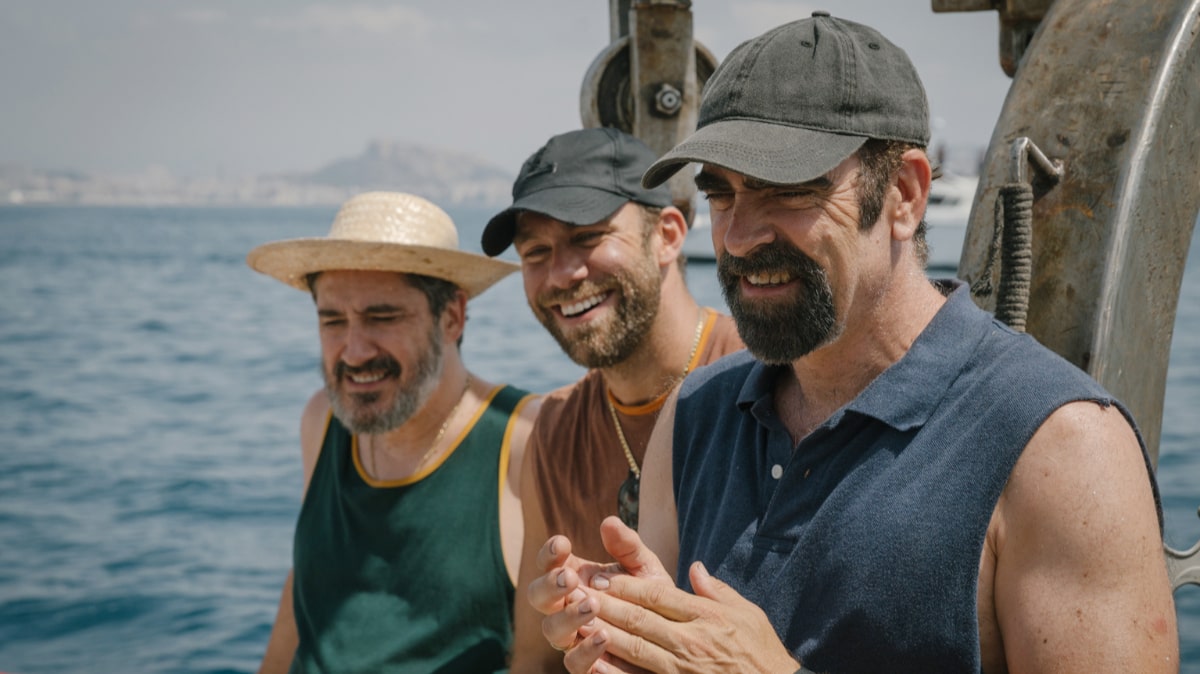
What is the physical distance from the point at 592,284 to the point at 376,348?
877 mm

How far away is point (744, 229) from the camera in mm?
1803

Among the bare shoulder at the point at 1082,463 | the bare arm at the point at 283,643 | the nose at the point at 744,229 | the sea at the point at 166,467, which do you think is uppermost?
the nose at the point at 744,229

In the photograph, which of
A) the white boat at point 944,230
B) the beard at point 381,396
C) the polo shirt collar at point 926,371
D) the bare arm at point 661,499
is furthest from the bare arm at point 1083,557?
the white boat at point 944,230

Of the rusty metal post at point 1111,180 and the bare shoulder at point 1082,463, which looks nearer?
the bare shoulder at point 1082,463

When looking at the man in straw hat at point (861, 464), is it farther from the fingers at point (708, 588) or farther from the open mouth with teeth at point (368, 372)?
the open mouth with teeth at point (368, 372)

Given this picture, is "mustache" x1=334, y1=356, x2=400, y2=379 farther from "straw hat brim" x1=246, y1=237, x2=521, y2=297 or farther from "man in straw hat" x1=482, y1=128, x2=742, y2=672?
"man in straw hat" x1=482, y1=128, x2=742, y2=672

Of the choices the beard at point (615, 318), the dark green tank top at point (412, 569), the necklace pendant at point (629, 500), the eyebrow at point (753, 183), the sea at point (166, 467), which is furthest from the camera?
the sea at point (166, 467)

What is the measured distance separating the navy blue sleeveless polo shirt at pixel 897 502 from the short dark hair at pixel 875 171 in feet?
0.62

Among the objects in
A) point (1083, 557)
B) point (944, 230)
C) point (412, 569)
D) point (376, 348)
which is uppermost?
point (1083, 557)

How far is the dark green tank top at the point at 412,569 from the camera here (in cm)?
322

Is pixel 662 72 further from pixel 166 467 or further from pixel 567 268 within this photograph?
pixel 166 467

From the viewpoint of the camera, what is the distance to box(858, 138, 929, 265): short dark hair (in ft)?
5.83

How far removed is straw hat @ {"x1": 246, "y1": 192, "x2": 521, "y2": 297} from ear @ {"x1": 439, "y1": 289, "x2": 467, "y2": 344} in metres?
0.05

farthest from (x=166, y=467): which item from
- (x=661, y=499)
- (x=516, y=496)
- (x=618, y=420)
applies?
(x=661, y=499)
